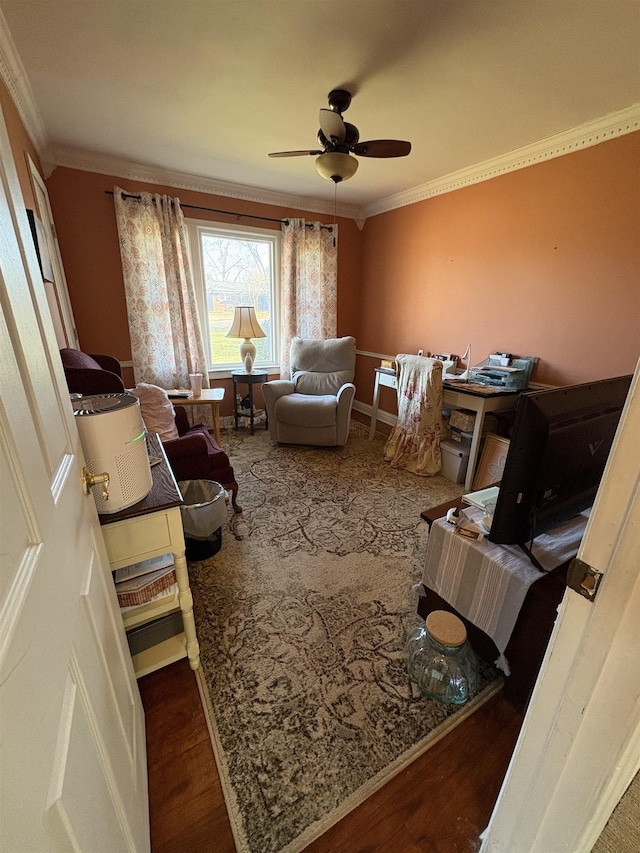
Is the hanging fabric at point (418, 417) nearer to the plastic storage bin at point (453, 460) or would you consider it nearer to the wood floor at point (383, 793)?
the plastic storage bin at point (453, 460)

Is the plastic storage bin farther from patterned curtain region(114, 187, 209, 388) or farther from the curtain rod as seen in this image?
the curtain rod

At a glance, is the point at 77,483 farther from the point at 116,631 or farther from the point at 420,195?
the point at 420,195

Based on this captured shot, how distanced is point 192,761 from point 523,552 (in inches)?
49.9

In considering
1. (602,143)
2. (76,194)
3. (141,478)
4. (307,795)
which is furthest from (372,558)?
(76,194)

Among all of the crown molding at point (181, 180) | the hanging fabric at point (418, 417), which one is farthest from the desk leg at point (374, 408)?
the crown molding at point (181, 180)

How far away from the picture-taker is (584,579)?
560mm

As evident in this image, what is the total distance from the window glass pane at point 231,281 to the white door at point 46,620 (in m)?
3.32

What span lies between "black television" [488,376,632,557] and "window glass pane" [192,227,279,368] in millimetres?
3444

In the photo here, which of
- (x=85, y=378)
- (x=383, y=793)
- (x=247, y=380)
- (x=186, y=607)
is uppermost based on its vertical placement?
(x=85, y=378)

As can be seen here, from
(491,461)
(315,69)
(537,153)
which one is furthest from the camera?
(491,461)

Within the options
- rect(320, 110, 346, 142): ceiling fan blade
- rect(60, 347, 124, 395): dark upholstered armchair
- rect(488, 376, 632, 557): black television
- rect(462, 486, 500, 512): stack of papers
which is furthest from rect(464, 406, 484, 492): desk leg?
rect(60, 347, 124, 395): dark upholstered armchair

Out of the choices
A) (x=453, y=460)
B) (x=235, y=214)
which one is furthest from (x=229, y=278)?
(x=453, y=460)

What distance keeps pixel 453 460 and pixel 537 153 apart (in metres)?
A: 2.31

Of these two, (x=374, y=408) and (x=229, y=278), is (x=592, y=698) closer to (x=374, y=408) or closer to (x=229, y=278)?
(x=374, y=408)
